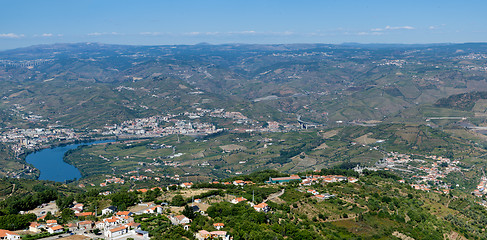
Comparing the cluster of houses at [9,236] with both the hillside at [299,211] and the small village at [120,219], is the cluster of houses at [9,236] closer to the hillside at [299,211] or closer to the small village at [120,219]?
the small village at [120,219]

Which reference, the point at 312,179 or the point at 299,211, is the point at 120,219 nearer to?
the point at 299,211

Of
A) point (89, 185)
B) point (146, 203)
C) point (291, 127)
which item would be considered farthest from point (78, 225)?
point (291, 127)

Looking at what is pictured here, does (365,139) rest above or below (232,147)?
above

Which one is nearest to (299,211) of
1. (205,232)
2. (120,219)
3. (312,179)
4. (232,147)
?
(205,232)

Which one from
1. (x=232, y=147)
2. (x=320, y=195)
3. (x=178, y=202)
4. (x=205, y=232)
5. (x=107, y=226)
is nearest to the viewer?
(x=205, y=232)

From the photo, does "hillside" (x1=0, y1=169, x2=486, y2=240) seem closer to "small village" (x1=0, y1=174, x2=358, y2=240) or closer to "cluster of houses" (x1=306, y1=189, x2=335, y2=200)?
"cluster of houses" (x1=306, y1=189, x2=335, y2=200)

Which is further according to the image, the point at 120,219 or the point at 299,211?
the point at 299,211

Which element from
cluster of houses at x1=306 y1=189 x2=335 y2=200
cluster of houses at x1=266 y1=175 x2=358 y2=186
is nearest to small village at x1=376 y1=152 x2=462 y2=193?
cluster of houses at x1=266 y1=175 x2=358 y2=186

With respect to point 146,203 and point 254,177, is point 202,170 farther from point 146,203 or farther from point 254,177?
point 146,203
